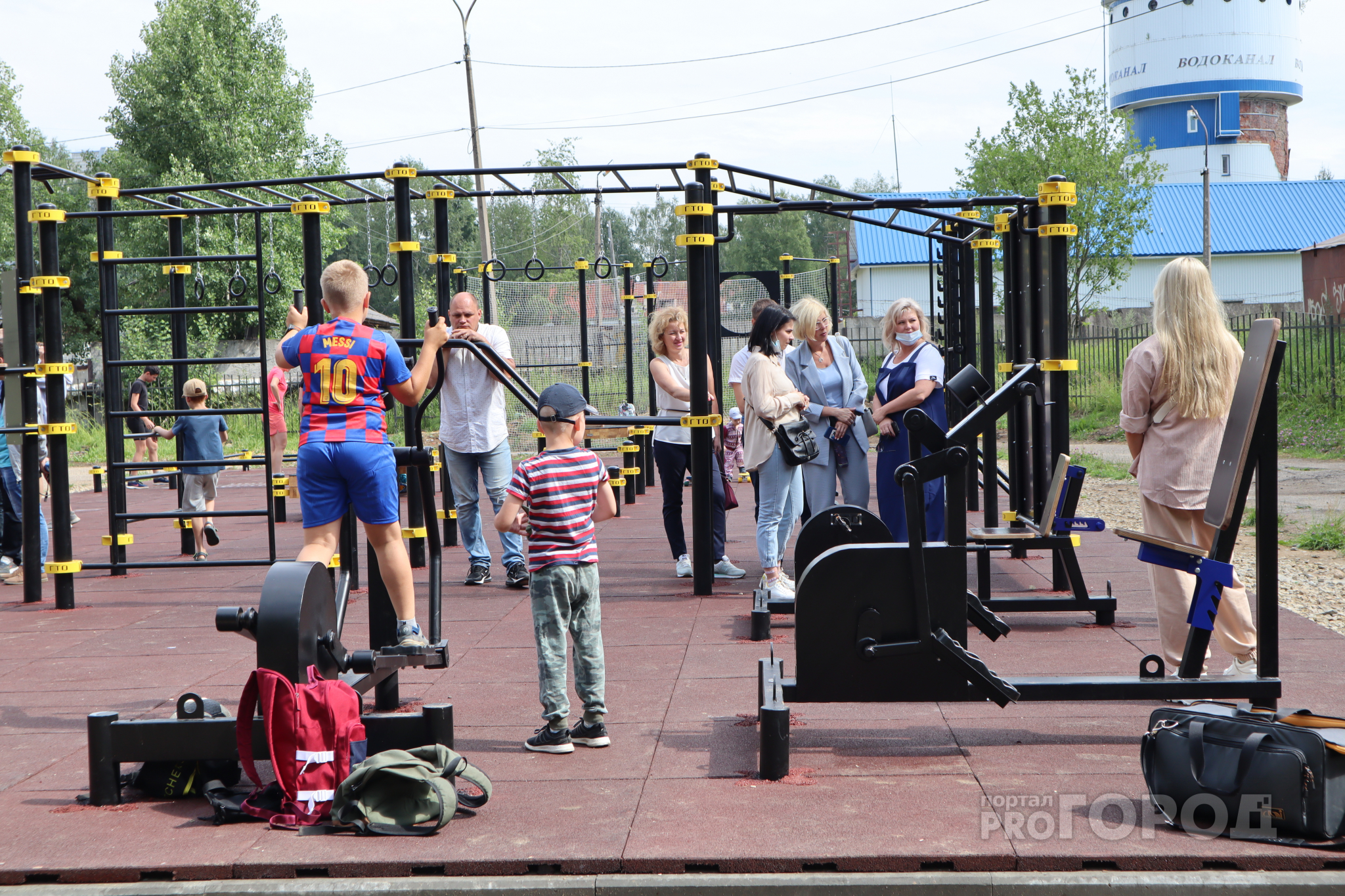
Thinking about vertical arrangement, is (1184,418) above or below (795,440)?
above

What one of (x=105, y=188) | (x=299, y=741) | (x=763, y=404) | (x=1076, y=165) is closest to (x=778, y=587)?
(x=763, y=404)

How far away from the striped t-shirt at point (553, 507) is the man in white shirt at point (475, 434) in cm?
332

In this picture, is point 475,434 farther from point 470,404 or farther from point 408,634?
point 408,634

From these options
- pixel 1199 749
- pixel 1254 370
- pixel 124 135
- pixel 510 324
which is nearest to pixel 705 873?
pixel 1199 749

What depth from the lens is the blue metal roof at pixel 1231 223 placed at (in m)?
44.0

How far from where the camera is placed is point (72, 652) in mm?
6172

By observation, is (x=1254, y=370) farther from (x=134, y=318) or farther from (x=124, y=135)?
(x=124, y=135)

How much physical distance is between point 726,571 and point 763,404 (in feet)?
5.76

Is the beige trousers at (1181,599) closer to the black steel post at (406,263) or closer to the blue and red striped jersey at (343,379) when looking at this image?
the blue and red striped jersey at (343,379)

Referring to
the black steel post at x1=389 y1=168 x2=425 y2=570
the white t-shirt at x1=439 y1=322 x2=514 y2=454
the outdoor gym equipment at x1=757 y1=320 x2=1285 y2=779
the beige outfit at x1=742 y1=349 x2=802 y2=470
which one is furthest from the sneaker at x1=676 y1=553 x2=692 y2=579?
the outdoor gym equipment at x1=757 y1=320 x2=1285 y2=779

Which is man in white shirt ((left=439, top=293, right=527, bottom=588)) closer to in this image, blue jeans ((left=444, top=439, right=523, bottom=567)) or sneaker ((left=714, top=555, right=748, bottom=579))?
blue jeans ((left=444, top=439, right=523, bottom=567))

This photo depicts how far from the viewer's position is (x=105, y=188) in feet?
26.8

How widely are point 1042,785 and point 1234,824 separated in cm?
61

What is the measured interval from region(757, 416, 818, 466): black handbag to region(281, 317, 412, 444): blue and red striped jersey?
243 cm
